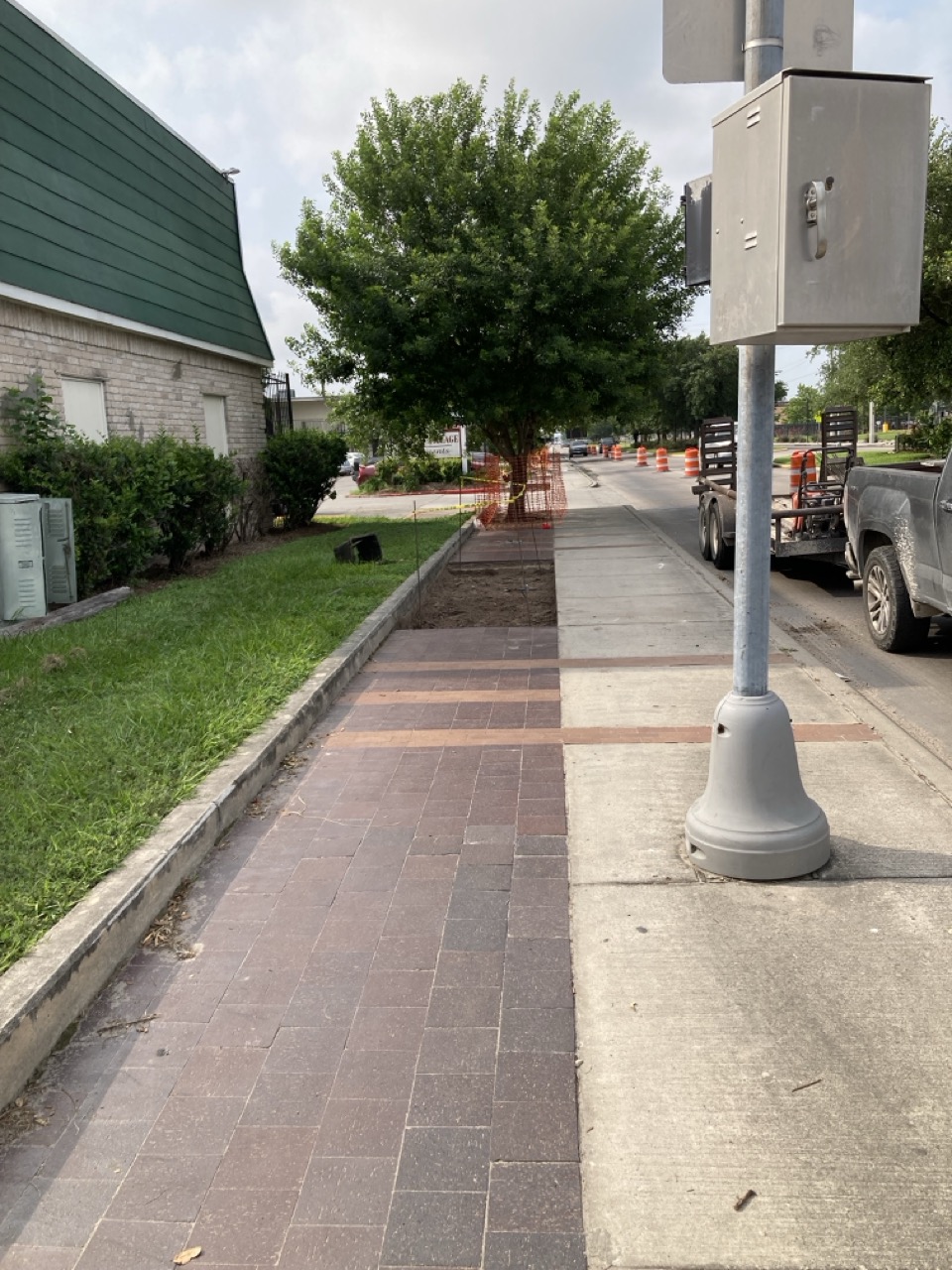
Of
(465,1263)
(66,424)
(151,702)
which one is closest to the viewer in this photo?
(465,1263)

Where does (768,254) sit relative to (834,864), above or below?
above

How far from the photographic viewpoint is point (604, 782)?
5.32 m

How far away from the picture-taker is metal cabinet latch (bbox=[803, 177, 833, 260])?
3.29m

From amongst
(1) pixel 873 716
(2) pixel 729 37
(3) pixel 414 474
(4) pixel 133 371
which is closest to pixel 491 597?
(4) pixel 133 371

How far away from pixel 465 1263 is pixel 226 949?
1.72 meters

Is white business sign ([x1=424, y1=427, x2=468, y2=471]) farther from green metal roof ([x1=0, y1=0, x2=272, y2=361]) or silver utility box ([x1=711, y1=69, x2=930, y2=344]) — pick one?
silver utility box ([x1=711, y1=69, x2=930, y2=344])

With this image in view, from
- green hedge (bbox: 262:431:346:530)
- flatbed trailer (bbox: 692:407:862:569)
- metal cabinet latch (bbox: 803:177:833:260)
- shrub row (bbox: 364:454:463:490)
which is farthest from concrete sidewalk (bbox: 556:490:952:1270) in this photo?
shrub row (bbox: 364:454:463:490)

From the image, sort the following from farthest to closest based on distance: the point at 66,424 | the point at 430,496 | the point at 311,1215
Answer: the point at 430,496 → the point at 66,424 → the point at 311,1215

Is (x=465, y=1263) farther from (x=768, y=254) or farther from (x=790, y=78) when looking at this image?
(x=790, y=78)

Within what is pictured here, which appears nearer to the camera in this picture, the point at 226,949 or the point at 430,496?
the point at 226,949

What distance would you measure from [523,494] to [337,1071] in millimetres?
18970

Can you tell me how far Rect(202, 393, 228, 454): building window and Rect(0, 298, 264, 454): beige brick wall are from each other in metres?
0.13

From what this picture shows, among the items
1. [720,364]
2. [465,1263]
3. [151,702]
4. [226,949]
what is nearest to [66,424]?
[151,702]

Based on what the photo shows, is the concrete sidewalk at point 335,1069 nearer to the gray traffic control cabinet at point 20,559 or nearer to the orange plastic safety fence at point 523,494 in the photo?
the gray traffic control cabinet at point 20,559
